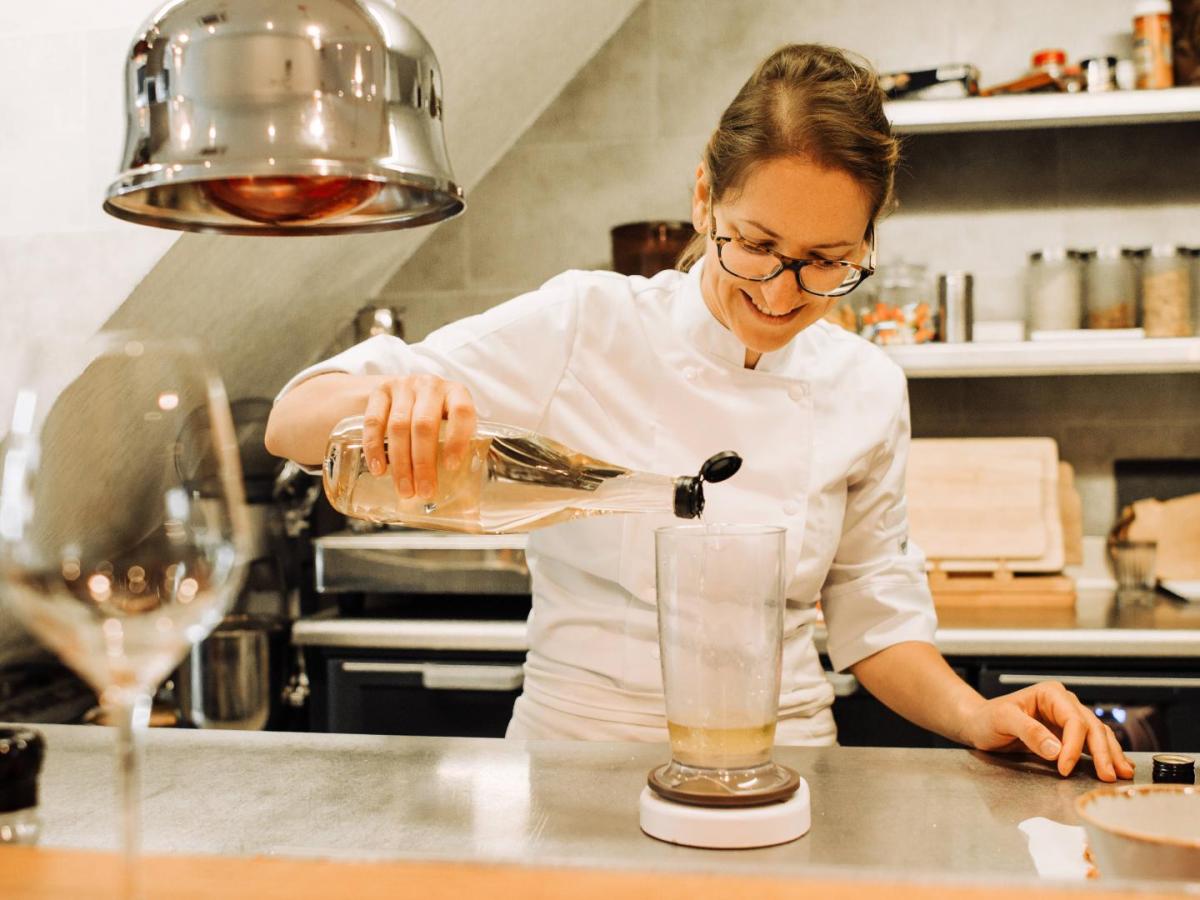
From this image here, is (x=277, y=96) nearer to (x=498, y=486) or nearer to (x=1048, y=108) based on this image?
(x=498, y=486)

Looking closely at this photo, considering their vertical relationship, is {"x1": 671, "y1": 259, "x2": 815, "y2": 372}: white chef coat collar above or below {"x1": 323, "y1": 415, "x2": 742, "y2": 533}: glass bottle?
above

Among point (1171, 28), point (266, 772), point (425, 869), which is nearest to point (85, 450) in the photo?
point (425, 869)

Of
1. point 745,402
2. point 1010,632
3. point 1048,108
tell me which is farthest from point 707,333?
point 1048,108

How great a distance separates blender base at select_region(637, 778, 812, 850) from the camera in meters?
0.79

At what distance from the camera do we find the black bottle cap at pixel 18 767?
78 cm

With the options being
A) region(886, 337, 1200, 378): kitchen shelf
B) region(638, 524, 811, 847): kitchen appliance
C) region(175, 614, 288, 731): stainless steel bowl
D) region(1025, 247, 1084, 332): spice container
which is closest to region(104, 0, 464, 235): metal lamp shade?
region(638, 524, 811, 847): kitchen appliance

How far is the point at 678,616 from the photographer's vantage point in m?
0.83

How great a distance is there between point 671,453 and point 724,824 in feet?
2.09

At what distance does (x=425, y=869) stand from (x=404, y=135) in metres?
0.47

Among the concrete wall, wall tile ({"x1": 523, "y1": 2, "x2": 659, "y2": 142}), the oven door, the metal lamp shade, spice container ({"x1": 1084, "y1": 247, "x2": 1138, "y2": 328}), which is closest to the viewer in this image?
the metal lamp shade

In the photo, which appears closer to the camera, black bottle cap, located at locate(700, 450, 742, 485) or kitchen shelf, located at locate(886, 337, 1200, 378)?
black bottle cap, located at locate(700, 450, 742, 485)

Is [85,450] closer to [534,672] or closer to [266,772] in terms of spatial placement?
[266,772]

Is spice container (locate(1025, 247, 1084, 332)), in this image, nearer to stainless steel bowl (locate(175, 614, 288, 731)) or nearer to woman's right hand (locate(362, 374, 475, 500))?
stainless steel bowl (locate(175, 614, 288, 731))

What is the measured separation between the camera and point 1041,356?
2.35 m
